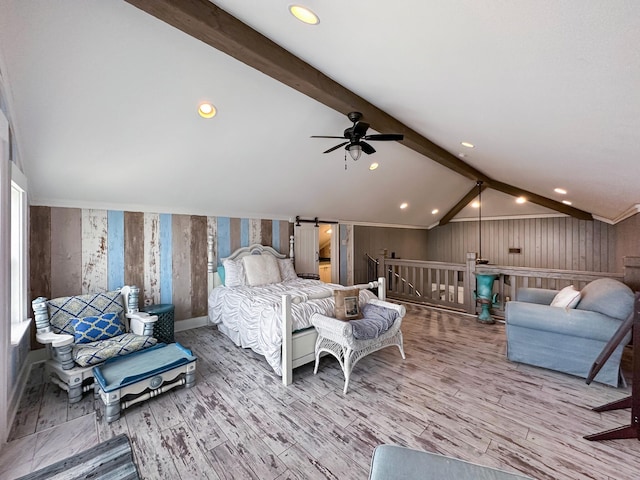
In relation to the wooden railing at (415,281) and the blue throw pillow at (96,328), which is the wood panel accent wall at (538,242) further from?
the blue throw pillow at (96,328)

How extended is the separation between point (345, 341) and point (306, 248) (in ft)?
12.0

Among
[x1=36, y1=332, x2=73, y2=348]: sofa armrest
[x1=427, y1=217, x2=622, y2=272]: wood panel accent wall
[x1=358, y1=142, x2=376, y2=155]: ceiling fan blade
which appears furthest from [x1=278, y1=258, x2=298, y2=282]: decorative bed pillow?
[x1=427, y1=217, x2=622, y2=272]: wood panel accent wall

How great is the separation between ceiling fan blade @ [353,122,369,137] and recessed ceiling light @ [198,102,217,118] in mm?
1542

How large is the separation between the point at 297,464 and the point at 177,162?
3390mm

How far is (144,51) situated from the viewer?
2186 mm

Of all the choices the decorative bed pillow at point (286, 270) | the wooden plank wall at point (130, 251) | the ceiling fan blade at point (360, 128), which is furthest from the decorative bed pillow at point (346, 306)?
the wooden plank wall at point (130, 251)

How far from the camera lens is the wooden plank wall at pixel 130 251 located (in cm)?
330

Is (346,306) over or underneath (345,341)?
over

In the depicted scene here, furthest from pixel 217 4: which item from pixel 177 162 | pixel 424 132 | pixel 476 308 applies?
pixel 476 308

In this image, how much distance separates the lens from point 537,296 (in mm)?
3717

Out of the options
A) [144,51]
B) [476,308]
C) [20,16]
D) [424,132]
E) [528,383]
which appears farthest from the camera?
[476,308]

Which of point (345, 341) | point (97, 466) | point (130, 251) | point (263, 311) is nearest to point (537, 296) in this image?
point (345, 341)

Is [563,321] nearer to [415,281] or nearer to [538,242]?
[415,281]

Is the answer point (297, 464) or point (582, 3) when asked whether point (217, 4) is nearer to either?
point (582, 3)
